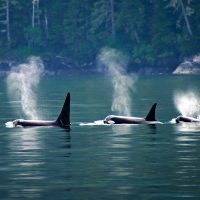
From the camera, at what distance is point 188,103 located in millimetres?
101000

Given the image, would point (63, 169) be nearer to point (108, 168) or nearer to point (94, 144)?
point (108, 168)

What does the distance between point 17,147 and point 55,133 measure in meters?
7.96

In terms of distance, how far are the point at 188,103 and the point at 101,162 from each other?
54535mm

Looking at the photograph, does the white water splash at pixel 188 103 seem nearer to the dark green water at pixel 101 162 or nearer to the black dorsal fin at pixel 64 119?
the dark green water at pixel 101 162

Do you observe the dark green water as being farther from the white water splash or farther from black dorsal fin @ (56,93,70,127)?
the white water splash

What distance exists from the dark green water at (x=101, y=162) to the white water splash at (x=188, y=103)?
34.4 feet

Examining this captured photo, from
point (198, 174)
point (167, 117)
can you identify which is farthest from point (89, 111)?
point (198, 174)

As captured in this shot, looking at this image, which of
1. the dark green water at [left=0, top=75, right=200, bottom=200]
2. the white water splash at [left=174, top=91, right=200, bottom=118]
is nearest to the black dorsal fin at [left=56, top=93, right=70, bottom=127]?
the dark green water at [left=0, top=75, right=200, bottom=200]

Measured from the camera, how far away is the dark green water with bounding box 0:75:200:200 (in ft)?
130

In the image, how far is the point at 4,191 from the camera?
3969 centimetres

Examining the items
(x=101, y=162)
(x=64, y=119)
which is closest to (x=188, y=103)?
(x=64, y=119)

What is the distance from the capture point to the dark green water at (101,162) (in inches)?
1558

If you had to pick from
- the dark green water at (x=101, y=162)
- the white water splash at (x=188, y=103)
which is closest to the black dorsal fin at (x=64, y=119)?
the dark green water at (x=101, y=162)

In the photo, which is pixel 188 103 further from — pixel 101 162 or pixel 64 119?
pixel 101 162
